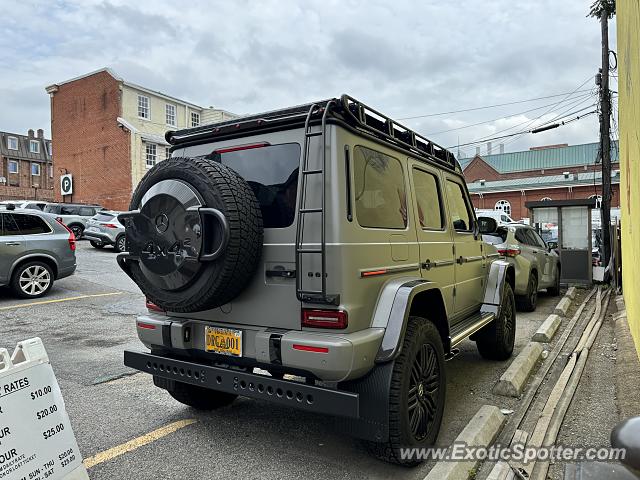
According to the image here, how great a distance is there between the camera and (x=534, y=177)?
51.5 m

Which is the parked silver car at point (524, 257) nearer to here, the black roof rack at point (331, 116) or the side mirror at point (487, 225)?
the side mirror at point (487, 225)

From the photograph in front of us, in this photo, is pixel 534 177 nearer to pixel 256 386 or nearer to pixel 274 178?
pixel 274 178

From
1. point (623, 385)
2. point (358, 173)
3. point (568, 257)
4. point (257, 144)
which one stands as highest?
point (257, 144)

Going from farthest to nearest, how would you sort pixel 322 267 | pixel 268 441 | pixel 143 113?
pixel 143 113 → pixel 268 441 → pixel 322 267

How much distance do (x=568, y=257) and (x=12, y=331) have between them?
40.0 feet

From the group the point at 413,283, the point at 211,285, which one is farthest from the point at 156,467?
the point at 413,283

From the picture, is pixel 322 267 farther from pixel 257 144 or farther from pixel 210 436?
pixel 210 436

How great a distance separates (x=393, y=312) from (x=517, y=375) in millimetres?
2420

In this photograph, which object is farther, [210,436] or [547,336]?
[547,336]

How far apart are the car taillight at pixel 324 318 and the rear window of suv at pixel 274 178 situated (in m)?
0.59

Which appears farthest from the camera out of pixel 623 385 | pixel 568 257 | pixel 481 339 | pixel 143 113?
pixel 143 113

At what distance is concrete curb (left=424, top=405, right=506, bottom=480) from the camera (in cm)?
283

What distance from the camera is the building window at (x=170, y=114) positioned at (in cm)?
2895

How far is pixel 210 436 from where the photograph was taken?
353 centimetres
